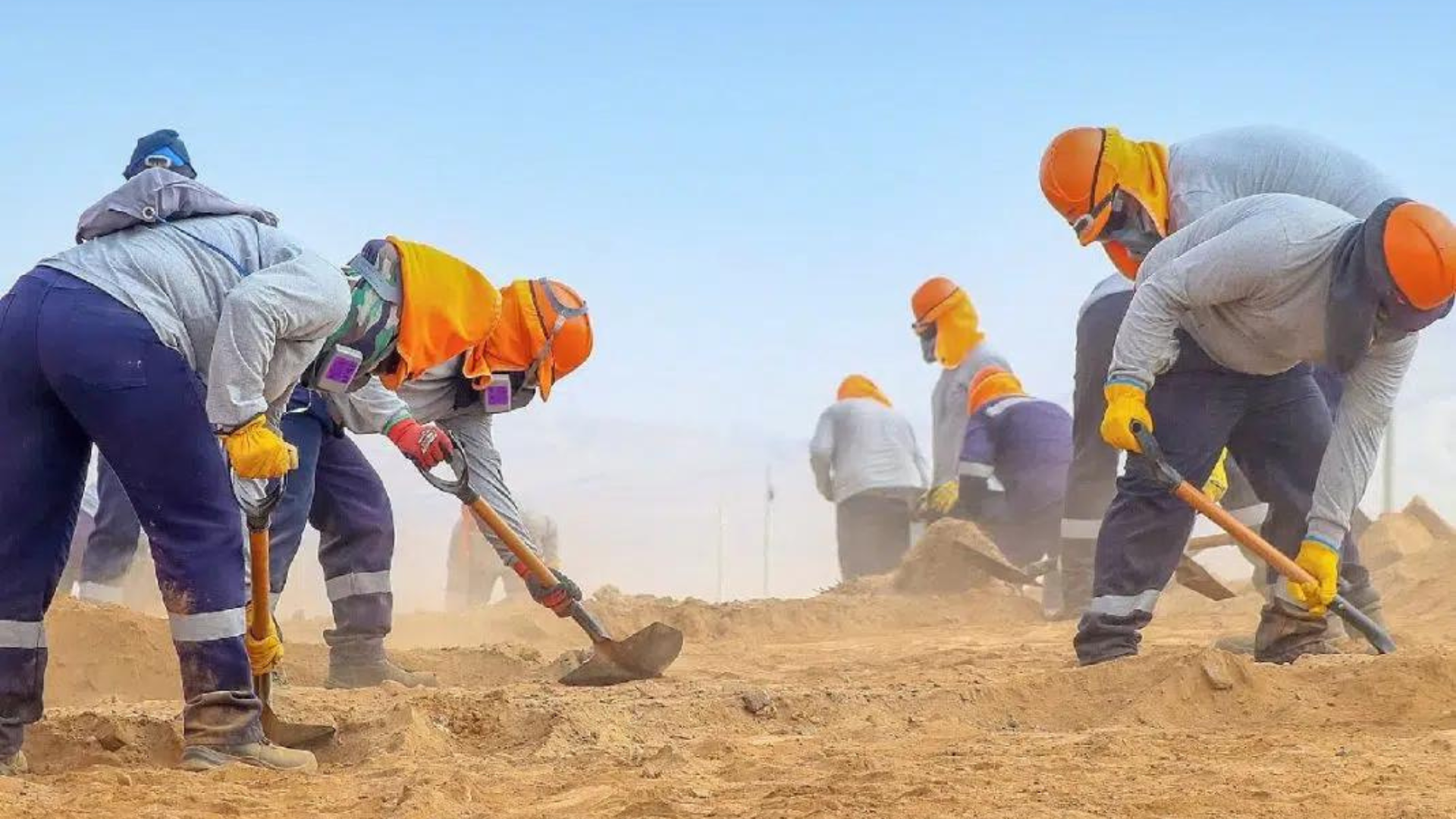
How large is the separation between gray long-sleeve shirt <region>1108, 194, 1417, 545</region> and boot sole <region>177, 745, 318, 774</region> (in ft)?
8.43

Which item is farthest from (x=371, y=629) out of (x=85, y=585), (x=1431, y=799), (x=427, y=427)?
(x=1431, y=799)

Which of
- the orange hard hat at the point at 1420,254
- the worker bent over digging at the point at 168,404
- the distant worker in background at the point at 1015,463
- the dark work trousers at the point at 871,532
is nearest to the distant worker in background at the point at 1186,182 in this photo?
the orange hard hat at the point at 1420,254

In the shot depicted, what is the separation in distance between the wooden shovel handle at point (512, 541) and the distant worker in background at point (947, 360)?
457 cm

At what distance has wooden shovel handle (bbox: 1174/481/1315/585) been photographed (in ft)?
15.8

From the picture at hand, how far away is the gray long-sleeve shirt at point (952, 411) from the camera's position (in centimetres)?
1007

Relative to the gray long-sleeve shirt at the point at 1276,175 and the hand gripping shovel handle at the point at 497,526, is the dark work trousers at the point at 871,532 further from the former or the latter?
the gray long-sleeve shirt at the point at 1276,175

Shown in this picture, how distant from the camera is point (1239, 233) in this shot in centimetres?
466

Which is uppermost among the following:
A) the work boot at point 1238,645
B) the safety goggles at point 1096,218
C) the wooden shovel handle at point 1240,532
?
the safety goggles at point 1096,218

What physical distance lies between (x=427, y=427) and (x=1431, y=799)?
335 centimetres

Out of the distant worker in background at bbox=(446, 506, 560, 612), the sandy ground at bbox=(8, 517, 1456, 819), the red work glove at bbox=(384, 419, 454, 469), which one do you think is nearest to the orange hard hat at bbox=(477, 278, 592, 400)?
the red work glove at bbox=(384, 419, 454, 469)

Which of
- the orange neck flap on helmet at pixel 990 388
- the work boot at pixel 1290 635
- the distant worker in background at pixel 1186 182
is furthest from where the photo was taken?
the orange neck flap on helmet at pixel 990 388

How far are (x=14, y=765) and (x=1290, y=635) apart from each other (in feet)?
12.2

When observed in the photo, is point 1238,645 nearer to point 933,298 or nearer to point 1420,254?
point 1420,254

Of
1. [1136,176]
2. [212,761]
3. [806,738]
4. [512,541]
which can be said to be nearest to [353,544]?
[512,541]
